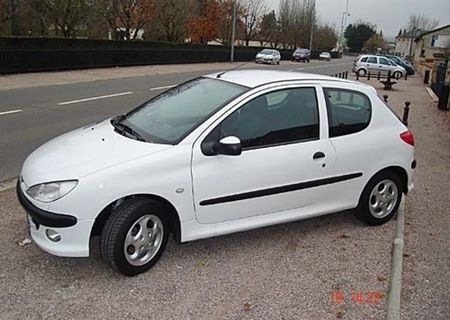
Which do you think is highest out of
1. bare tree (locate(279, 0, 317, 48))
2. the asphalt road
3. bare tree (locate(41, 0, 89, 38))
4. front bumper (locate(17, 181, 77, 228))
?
bare tree (locate(279, 0, 317, 48))

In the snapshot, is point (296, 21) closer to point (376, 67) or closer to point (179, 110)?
point (376, 67)

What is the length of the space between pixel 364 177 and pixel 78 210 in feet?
8.94

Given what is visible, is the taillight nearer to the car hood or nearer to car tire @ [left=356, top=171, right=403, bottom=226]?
car tire @ [left=356, top=171, right=403, bottom=226]

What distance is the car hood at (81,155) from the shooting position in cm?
314

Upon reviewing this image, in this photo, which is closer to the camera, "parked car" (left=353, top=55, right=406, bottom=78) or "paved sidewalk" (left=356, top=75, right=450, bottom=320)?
"paved sidewalk" (left=356, top=75, right=450, bottom=320)

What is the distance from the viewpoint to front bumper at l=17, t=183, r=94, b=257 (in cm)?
303

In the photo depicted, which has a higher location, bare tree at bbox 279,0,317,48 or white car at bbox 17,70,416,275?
bare tree at bbox 279,0,317,48

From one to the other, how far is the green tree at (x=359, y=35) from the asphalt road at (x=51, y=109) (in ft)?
340

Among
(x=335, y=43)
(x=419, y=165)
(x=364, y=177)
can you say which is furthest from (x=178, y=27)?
(x=335, y=43)

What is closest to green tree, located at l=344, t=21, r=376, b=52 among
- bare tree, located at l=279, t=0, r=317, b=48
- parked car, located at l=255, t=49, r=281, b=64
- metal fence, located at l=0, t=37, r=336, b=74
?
bare tree, located at l=279, t=0, r=317, b=48

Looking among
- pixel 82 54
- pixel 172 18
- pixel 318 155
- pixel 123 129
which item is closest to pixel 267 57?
pixel 172 18

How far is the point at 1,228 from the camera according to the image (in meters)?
4.00

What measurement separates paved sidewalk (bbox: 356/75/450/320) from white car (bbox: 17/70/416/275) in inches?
17.5

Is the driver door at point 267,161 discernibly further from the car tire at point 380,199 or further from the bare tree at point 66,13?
the bare tree at point 66,13
